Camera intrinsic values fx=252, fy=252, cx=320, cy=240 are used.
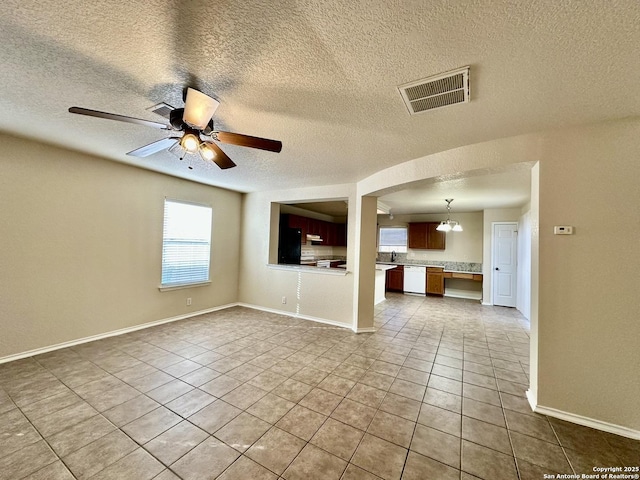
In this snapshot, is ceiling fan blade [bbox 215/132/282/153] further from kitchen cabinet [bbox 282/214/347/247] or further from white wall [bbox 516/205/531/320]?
white wall [bbox 516/205/531/320]

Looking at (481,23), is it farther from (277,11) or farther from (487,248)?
(487,248)

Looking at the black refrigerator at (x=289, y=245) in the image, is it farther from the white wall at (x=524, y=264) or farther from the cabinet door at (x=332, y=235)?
the white wall at (x=524, y=264)

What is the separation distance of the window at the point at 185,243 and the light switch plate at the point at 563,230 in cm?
501

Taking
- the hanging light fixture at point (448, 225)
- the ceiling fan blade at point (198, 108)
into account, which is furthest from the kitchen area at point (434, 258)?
the ceiling fan blade at point (198, 108)

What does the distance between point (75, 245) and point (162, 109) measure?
2505 millimetres

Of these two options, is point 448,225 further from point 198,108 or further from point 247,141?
point 198,108

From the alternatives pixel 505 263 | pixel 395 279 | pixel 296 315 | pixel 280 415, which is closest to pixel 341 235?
pixel 395 279

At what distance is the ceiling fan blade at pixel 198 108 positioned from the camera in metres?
1.60

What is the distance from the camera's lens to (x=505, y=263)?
237 inches

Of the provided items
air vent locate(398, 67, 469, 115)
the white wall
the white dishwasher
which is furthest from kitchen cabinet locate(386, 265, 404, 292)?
air vent locate(398, 67, 469, 115)

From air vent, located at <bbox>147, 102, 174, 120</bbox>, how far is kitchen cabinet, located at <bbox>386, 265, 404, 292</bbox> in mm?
6874

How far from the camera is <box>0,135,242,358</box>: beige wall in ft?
9.23

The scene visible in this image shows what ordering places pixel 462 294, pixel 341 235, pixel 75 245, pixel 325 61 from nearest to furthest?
pixel 325 61
pixel 75 245
pixel 462 294
pixel 341 235

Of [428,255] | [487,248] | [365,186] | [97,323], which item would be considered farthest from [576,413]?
[428,255]
